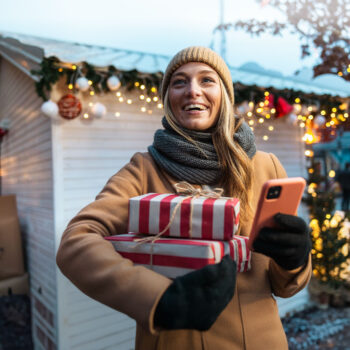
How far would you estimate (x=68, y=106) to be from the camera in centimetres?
326

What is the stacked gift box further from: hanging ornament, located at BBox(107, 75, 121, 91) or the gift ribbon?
hanging ornament, located at BBox(107, 75, 121, 91)

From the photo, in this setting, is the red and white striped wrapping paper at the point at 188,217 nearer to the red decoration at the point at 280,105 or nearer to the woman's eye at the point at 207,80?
the woman's eye at the point at 207,80

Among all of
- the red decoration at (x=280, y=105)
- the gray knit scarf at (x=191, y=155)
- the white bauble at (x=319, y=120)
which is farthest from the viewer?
the white bauble at (x=319, y=120)

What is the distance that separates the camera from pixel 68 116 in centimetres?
A: 328

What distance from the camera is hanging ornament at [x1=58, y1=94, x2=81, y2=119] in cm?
325

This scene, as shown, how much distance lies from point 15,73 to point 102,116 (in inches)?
103

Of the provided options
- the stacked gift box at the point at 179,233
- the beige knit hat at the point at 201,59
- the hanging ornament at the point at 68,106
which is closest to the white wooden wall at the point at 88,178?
the hanging ornament at the point at 68,106

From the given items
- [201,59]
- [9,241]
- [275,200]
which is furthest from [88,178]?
[275,200]

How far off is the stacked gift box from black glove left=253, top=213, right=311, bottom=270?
10 cm

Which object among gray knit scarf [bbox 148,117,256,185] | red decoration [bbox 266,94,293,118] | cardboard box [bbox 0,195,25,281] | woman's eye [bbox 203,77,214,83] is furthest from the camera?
red decoration [bbox 266,94,293,118]

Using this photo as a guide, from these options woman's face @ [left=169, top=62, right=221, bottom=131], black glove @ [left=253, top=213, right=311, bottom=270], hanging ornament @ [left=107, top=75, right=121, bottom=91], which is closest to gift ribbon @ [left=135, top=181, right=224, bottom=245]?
black glove @ [left=253, top=213, right=311, bottom=270]

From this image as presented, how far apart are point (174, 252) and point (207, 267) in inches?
6.2

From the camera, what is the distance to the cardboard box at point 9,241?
13.4 feet

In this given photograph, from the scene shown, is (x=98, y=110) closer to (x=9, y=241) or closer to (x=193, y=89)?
(x=193, y=89)
